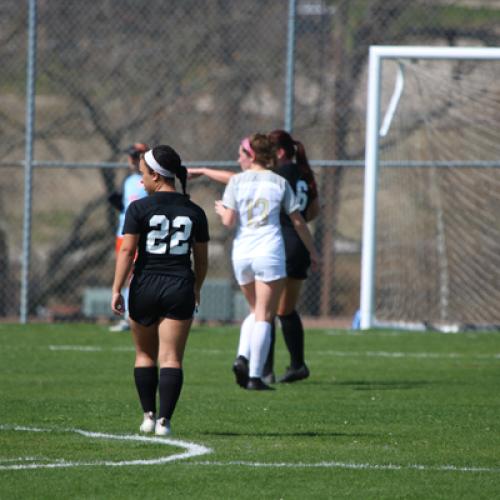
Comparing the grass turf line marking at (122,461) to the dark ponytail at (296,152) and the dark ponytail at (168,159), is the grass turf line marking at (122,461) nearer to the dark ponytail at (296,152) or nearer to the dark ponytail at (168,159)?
the dark ponytail at (168,159)

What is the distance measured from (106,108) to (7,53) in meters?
1.68

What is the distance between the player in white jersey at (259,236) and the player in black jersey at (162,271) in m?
2.52

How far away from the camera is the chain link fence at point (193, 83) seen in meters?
19.8

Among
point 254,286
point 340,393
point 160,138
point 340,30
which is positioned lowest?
point 340,393

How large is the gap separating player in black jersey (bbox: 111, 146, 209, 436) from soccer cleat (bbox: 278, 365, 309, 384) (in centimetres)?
331

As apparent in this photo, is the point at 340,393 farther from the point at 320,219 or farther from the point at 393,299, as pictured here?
the point at 320,219

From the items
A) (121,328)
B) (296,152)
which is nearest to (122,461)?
(296,152)

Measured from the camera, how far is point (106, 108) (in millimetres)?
21500

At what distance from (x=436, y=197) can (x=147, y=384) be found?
31.3 ft

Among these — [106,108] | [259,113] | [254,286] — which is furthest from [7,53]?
[254,286]

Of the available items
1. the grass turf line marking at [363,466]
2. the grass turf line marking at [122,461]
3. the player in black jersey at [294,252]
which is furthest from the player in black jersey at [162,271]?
the player in black jersey at [294,252]

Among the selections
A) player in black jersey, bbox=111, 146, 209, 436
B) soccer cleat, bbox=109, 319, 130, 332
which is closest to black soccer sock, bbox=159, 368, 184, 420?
player in black jersey, bbox=111, 146, 209, 436

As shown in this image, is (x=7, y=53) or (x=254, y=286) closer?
(x=254, y=286)

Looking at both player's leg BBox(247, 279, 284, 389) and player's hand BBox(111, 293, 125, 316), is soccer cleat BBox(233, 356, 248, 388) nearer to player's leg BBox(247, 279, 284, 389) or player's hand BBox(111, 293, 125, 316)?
player's leg BBox(247, 279, 284, 389)
